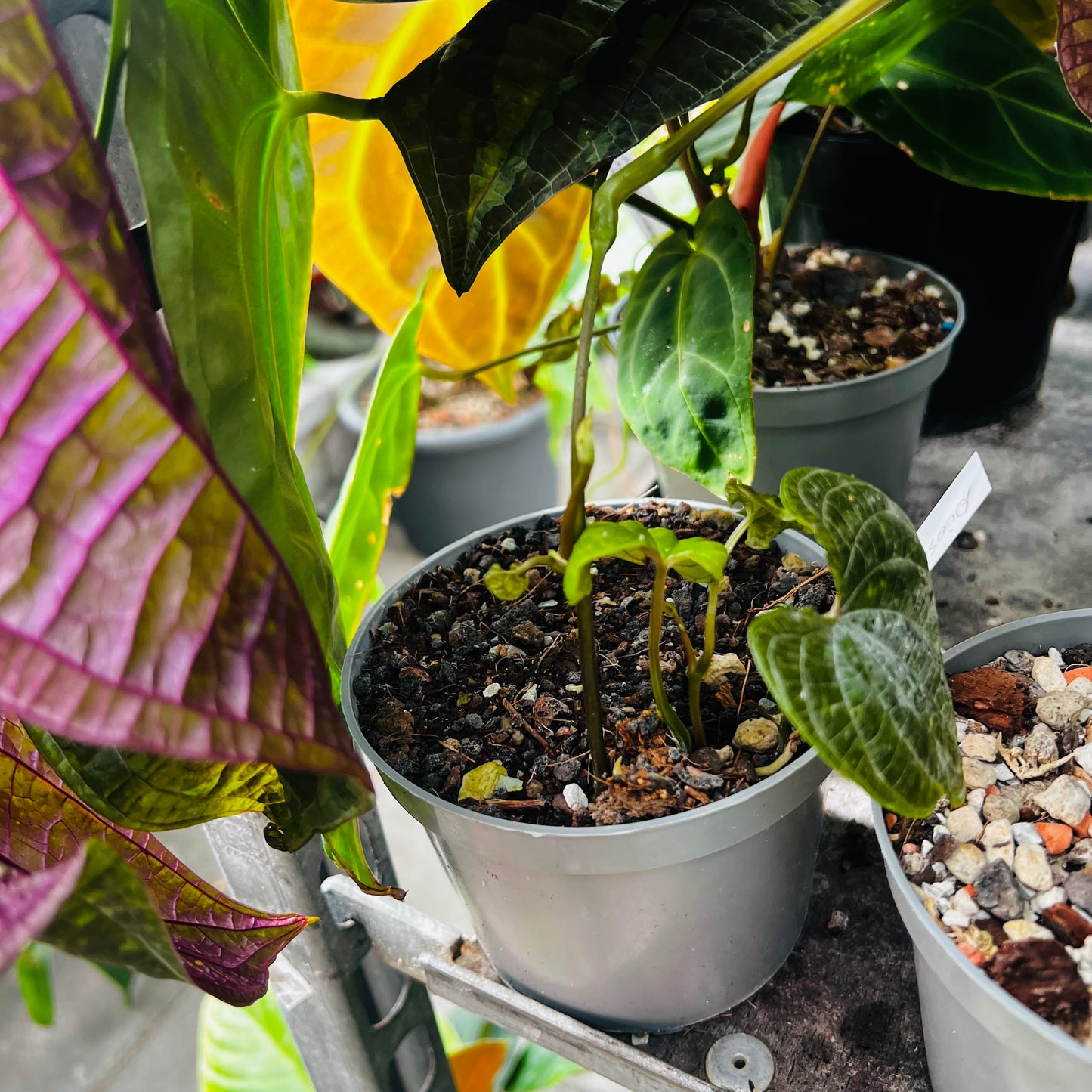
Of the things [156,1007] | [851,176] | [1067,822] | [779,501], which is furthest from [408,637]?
[156,1007]

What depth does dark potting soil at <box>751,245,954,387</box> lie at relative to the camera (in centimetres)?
68

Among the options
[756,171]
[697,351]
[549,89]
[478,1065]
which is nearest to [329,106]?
[549,89]

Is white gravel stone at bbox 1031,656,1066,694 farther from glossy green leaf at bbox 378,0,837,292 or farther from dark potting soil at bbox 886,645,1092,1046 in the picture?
glossy green leaf at bbox 378,0,837,292

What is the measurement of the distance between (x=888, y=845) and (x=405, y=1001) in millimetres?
395

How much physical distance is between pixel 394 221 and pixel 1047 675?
1.39ft

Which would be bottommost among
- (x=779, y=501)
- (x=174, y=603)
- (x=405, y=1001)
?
(x=405, y=1001)

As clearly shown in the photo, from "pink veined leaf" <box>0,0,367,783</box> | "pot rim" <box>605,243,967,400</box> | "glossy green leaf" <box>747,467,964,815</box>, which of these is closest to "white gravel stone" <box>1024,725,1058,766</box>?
"glossy green leaf" <box>747,467,964,815</box>

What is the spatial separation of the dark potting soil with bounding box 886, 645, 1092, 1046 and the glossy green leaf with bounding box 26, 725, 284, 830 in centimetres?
26

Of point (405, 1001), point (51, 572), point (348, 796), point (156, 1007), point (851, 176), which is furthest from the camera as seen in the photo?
point (156, 1007)

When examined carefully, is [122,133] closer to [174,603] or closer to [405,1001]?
[174,603]

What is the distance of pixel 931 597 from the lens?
37 centimetres

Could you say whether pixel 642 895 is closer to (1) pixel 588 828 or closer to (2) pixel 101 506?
(1) pixel 588 828

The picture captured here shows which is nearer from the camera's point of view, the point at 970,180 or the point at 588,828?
the point at 588,828

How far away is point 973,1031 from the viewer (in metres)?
0.35
